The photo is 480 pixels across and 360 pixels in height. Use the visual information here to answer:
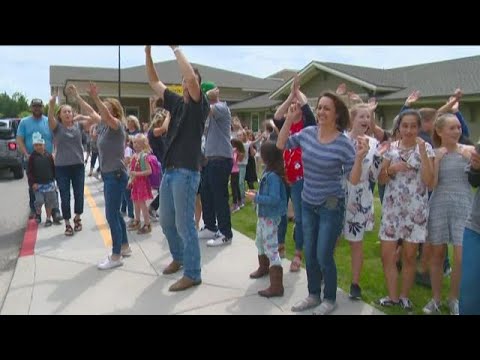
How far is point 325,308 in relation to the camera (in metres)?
3.60

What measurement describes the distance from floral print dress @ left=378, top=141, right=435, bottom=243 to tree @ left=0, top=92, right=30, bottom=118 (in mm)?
85771

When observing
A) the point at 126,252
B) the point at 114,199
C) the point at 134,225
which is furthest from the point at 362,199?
the point at 134,225

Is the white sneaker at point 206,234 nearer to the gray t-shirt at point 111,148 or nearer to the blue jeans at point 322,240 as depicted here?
the gray t-shirt at point 111,148

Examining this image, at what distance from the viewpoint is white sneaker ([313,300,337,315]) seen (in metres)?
3.56

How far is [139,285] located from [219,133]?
2.14m

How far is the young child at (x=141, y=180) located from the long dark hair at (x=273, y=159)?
274 centimetres

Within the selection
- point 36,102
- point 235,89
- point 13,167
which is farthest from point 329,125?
Answer: point 235,89

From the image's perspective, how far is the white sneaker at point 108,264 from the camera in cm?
470

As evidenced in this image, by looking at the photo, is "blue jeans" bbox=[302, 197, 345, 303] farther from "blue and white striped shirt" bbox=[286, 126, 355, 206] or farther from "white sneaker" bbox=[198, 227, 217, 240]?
"white sneaker" bbox=[198, 227, 217, 240]

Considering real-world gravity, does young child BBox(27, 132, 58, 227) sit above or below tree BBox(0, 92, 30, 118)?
below

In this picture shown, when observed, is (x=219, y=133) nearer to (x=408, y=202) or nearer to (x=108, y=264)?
(x=108, y=264)

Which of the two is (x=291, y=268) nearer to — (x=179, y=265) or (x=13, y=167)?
(x=179, y=265)

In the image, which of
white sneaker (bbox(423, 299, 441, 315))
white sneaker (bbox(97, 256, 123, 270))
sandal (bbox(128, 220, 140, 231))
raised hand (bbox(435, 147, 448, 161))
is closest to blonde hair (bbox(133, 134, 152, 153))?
sandal (bbox(128, 220, 140, 231))

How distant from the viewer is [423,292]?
4.21 metres
